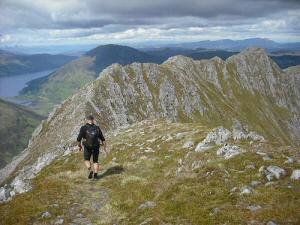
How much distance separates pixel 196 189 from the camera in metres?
19.5

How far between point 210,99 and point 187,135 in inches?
5752

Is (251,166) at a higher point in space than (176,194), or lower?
higher

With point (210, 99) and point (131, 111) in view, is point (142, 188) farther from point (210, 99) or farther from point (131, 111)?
point (210, 99)

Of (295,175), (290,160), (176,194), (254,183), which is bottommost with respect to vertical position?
(176,194)

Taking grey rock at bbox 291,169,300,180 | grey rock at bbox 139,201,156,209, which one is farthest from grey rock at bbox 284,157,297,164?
grey rock at bbox 139,201,156,209

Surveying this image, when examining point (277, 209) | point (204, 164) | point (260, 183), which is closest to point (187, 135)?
point (204, 164)

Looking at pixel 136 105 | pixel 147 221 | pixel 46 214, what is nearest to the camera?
pixel 147 221

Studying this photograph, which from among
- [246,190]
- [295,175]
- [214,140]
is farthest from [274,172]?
[214,140]

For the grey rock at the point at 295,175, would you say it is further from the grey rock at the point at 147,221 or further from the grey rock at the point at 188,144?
the grey rock at the point at 188,144

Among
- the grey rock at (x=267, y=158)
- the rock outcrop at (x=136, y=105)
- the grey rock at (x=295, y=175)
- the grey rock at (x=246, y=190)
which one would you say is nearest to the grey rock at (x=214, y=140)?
the grey rock at (x=267, y=158)

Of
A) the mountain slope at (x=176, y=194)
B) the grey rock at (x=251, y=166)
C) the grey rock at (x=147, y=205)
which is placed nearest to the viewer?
the mountain slope at (x=176, y=194)

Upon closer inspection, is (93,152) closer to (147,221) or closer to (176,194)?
(176,194)

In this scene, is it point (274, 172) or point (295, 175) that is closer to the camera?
point (295, 175)

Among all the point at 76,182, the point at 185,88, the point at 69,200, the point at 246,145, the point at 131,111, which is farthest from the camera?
the point at 185,88
